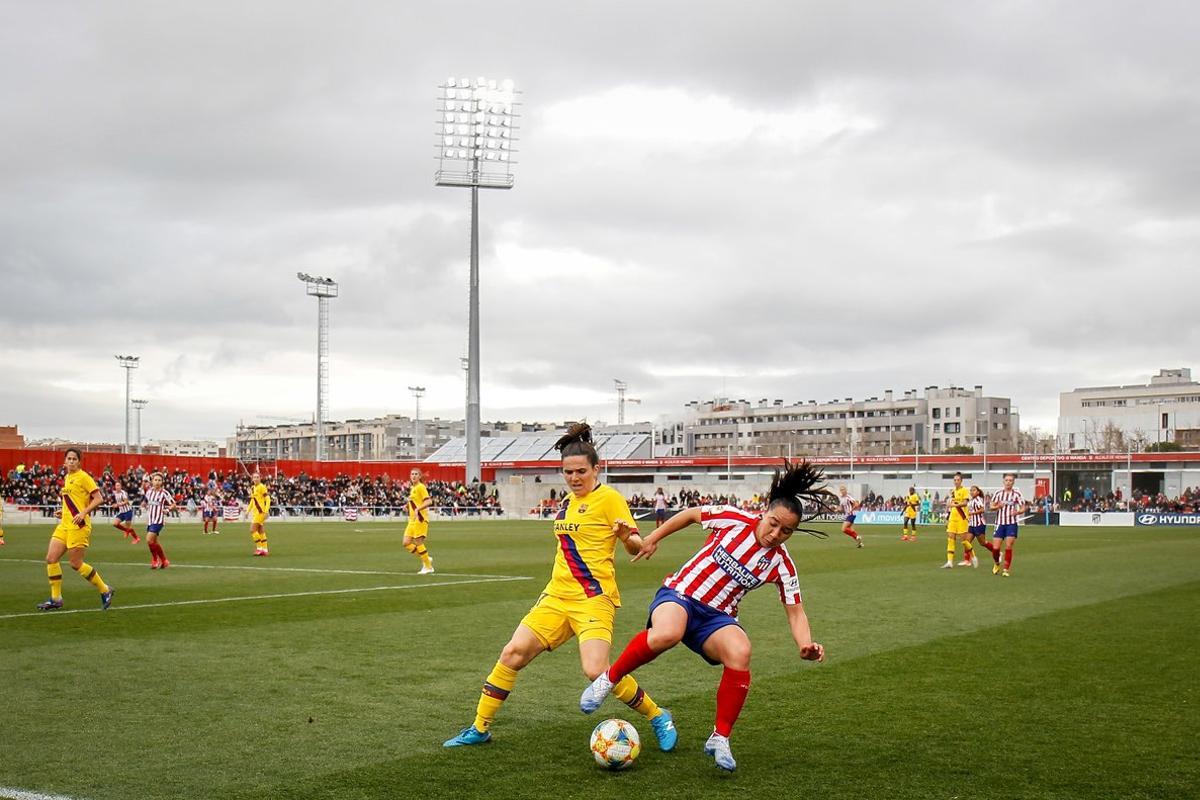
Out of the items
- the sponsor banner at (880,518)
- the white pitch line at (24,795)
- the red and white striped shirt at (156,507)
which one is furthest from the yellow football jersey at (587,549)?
the sponsor banner at (880,518)

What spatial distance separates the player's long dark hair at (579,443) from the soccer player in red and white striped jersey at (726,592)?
72 cm

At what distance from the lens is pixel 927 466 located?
10081cm

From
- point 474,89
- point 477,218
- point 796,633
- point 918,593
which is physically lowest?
point 918,593

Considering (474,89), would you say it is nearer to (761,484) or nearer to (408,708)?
(761,484)

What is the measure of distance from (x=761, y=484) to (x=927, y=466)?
815 inches

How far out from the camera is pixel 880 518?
6894 cm

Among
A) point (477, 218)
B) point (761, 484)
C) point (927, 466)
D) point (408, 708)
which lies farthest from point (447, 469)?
point (408, 708)

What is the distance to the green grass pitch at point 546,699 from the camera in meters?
6.99

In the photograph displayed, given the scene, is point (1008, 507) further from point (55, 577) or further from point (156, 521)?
point (156, 521)

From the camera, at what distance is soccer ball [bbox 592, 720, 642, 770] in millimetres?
7098

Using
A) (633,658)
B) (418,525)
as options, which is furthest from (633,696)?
(418,525)

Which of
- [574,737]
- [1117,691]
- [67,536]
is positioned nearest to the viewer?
[574,737]

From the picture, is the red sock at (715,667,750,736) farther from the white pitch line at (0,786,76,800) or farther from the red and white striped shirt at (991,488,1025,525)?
the red and white striped shirt at (991,488,1025,525)

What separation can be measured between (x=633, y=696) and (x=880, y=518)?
63.8m
